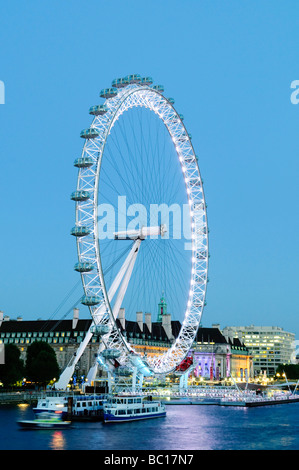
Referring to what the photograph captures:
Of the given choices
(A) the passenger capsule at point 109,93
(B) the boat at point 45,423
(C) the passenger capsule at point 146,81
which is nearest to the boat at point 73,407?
(B) the boat at point 45,423

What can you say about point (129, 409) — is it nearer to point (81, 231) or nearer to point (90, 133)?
point (81, 231)

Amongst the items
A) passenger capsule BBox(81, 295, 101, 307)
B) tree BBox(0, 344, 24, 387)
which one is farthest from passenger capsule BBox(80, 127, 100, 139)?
tree BBox(0, 344, 24, 387)

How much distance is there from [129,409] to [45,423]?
10.8 m

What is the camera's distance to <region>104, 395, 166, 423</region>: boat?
64.3m

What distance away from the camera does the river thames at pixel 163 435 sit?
1873 inches

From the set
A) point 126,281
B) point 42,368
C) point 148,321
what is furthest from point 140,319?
point 126,281

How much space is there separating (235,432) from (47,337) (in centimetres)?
8426

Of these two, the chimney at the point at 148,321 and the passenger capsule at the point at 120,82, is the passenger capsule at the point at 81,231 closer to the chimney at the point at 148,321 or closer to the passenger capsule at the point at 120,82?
the passenger capsule at the point at 120,82

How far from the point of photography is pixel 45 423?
5844cm

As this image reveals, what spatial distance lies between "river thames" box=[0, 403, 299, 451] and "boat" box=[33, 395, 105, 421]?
6.08 feet

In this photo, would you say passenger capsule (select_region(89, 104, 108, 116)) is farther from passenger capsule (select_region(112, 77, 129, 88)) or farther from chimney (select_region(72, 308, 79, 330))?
chimney (select_region(72, 308, 79, 330))

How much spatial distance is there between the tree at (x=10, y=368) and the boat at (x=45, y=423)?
32512 mm
